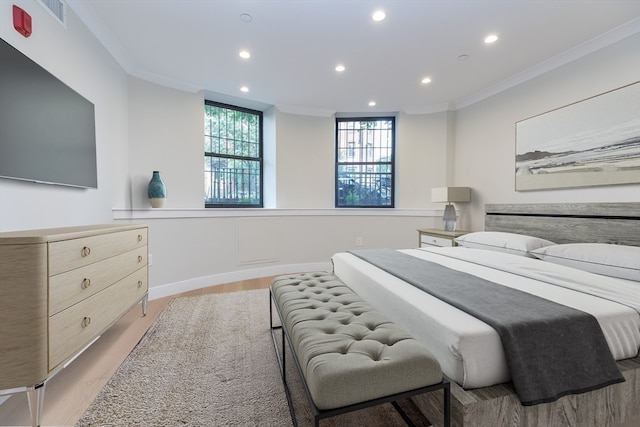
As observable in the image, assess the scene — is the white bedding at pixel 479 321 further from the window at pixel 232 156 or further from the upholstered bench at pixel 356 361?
the window at pixel 232 156

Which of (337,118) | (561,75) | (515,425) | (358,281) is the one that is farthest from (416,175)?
(515,425)

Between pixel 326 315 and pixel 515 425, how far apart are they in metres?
0.81

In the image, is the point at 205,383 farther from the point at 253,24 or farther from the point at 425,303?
the point at 253,24

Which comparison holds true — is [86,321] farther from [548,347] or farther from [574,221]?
[574,221]

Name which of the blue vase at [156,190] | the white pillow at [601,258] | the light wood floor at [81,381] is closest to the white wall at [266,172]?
the blue vase at [156,190]

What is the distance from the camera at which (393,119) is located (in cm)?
441

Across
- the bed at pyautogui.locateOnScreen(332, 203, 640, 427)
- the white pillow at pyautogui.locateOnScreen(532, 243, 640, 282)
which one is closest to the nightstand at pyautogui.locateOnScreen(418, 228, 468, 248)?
the bed at pyautogui.locateOnScreen(332, 203, 640, 427)

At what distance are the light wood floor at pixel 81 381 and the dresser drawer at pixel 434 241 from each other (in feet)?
10.4

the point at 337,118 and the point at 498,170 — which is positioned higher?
the point at 337,118

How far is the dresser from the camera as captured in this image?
1.12 metres

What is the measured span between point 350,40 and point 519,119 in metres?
2.14

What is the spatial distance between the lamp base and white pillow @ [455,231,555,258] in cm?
75

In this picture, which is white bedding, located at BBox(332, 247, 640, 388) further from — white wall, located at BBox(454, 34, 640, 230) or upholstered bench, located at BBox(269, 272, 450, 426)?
white wall, located at BBox(454, 34, 640, 230)

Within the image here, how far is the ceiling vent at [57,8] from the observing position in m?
1.75
